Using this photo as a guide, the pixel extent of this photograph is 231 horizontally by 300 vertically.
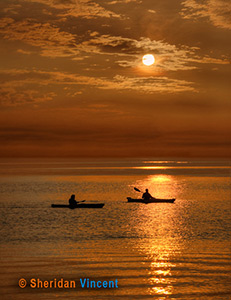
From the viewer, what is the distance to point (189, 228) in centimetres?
4084

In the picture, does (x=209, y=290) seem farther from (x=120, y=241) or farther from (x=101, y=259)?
(x=120, y=241)

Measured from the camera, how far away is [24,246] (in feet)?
101

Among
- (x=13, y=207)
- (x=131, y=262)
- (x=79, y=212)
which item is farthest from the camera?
(x=13, y=207)

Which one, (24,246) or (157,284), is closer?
(157,284)

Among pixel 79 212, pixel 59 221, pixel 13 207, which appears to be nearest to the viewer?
pixel 59 221

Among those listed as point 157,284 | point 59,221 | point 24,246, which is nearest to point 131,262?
point 157,284

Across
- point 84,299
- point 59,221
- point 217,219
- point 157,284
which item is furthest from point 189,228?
point 84,299

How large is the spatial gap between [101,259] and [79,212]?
89.2 ft

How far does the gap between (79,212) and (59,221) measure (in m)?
7.56

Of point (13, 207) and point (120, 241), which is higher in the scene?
point (13, 207)

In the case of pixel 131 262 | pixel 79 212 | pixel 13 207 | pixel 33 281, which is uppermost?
pixel 13 207

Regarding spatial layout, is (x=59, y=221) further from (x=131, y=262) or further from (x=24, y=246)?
(x=131, y=262)

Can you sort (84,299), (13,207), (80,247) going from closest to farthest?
(84,299)
(80,247)
(13,207)

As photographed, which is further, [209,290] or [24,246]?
[24,246]
